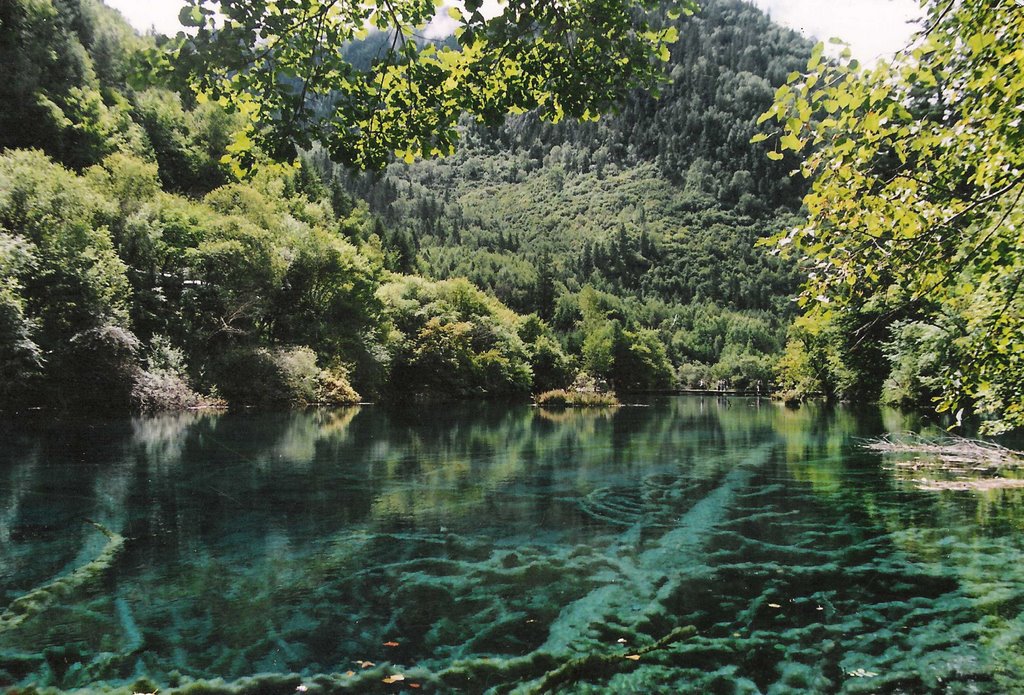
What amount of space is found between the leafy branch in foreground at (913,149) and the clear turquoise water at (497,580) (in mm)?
3220

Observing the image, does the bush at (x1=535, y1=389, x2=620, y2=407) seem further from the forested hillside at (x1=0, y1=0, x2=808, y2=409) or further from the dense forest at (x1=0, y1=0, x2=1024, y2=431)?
the dense forest at (x1=0, y1=0, x2=1024, y2=431)

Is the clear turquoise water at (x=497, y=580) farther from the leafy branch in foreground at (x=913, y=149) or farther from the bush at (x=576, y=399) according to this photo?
the bush at (x=576, y=399)

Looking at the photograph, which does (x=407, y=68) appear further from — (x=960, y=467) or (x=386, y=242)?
(x=386, y=242)

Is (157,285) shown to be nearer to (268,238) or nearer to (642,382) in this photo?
(268,238)

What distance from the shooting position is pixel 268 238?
→ 4709 cm

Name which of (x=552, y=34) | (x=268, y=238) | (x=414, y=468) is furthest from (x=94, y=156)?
(x=552, y=34)

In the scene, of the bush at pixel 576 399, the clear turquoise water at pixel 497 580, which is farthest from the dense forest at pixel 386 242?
the bush at pixel 576 399

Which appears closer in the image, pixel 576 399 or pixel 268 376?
pixel 268 376

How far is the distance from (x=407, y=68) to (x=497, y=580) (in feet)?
20.4

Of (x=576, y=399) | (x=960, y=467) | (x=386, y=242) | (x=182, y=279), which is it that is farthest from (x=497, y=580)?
(x=386, y=242)

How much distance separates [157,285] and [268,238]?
8.19 m

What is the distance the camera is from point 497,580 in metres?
8.52

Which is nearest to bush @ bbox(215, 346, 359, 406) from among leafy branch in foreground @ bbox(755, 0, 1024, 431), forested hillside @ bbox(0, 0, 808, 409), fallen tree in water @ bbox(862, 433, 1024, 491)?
forested hillside @ bbox(0, 0, 808, 409)

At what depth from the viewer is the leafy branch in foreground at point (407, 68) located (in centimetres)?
436
